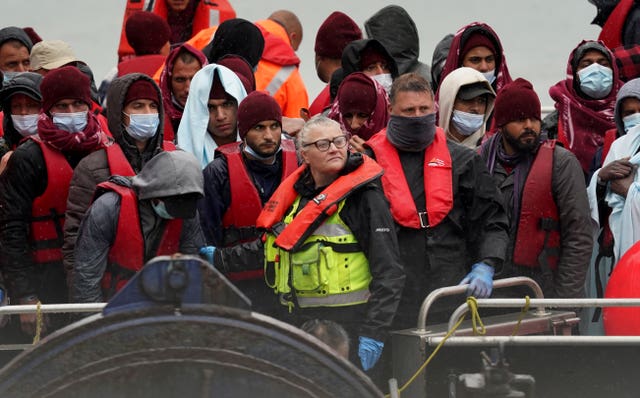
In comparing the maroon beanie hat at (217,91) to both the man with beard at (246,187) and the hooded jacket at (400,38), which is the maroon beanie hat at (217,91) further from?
the hooded jacket at (400,38)

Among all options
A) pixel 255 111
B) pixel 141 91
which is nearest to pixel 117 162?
pixel 141 91

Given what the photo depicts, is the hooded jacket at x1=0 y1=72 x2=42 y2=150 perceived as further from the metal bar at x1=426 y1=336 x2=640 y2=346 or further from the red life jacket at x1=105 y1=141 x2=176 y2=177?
the metal bar at x1=426 y1=336 x2=640 y2=346

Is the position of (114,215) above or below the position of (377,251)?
above

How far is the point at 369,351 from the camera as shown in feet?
13.1

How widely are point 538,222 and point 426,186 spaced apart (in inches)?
28.5

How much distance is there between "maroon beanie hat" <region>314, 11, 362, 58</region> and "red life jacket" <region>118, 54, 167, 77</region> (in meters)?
1.06

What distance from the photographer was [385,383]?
4129mm

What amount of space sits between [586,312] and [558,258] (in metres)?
0.49

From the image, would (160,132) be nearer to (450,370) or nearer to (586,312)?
(450,370)

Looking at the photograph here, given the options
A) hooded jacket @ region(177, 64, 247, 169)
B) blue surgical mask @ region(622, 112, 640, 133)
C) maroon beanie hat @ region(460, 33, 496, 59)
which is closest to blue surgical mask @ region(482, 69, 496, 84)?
maroon beanie hat @ region(460, 33, 496, 59)

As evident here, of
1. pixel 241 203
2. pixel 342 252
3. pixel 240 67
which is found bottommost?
pixel 342 252

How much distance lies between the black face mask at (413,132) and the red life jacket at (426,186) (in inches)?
1.6

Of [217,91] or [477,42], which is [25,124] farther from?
[477,42]

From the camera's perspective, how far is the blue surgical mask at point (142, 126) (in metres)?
4.93
